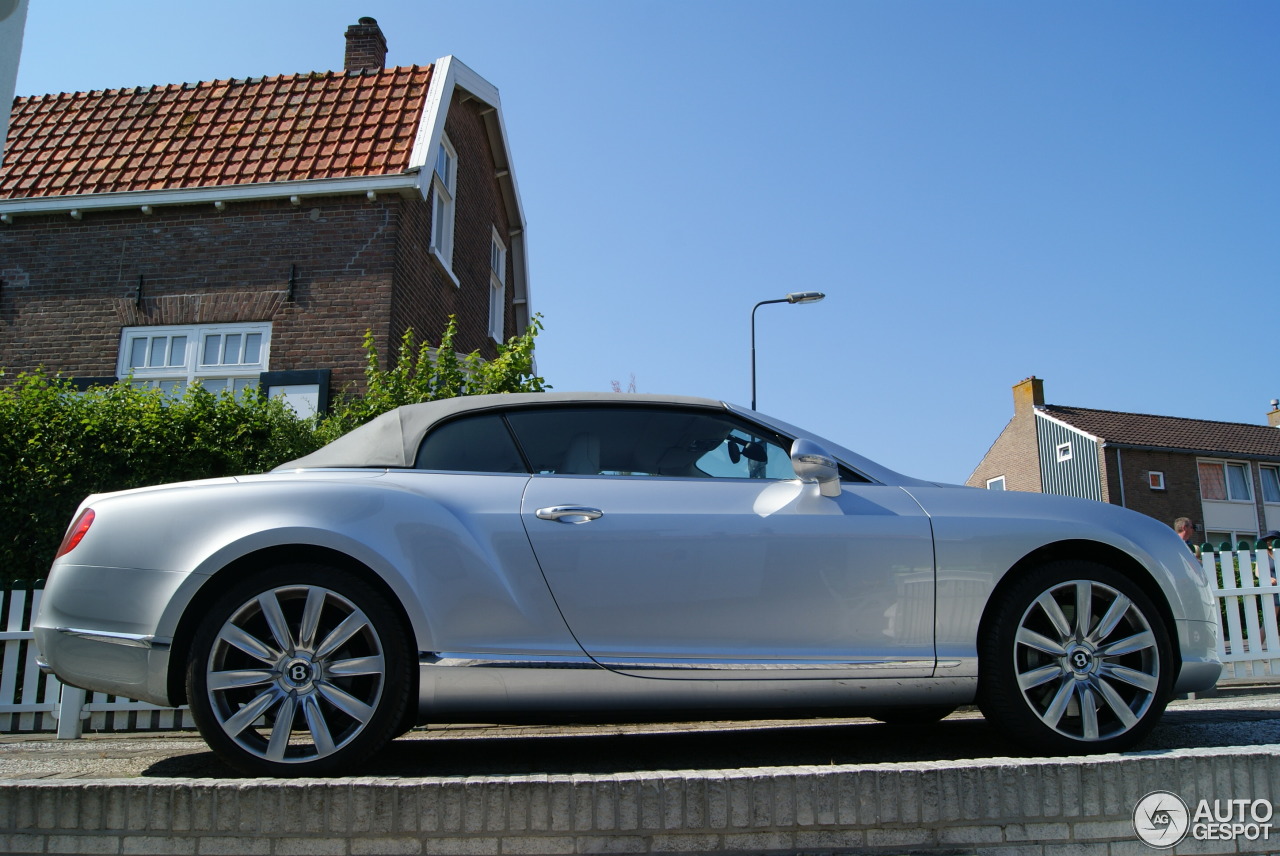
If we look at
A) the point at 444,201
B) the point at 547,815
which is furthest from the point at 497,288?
the point at 547,815

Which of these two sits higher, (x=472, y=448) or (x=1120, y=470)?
(x=1120, y=470)

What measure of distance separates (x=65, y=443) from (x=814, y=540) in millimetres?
6489

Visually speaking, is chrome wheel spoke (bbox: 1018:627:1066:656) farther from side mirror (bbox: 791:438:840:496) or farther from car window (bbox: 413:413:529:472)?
car window (bbox: 413:413:529:472)

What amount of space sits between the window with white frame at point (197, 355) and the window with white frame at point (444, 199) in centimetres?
285

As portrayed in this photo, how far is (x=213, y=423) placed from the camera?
7727 mm

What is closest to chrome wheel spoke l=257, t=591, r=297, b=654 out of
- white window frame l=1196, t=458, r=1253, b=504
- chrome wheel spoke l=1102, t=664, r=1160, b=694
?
chrome wheel spoke l=1102, t=664, r=1160, b=694

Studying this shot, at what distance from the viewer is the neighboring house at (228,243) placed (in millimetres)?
10992

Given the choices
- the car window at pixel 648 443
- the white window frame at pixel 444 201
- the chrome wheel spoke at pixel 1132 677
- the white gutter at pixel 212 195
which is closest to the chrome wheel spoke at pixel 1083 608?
the chrome wheel spoke at pixel 1132 677

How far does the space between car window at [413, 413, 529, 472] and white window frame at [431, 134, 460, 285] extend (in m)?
9.49

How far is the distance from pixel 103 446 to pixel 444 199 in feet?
23.1

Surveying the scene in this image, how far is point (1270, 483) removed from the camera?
1531 inches

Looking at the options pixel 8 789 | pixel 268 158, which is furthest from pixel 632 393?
pixel 268 158

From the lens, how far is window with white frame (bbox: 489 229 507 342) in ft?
54.0

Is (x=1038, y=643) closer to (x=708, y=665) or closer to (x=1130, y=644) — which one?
(x=1130, y=644)
